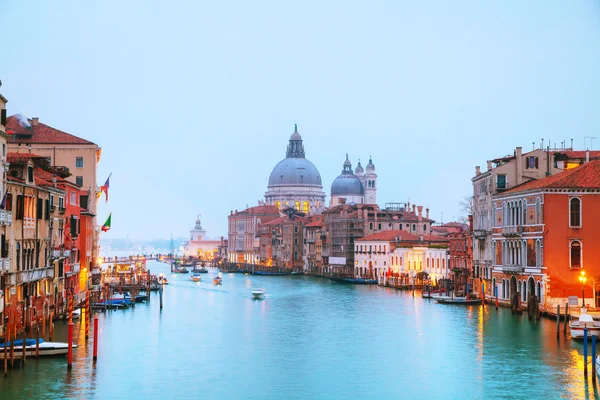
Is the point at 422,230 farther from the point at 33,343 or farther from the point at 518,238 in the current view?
the point at 33,343

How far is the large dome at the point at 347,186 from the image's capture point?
414 ft

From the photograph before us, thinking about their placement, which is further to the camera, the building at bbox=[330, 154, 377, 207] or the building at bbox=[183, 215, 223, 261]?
the building at bbox=[183, 215, 223, 261]

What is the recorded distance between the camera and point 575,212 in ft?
116

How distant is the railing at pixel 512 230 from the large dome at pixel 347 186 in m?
85.9

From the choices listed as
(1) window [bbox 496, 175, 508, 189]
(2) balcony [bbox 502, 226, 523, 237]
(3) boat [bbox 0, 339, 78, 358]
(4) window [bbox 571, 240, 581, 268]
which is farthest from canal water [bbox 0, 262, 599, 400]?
(1) window [bbox 496, 175, 508, 189]

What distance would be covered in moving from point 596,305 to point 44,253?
59.0 ft

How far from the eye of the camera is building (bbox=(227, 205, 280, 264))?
125312mm

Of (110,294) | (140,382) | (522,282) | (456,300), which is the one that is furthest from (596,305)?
(110,294)

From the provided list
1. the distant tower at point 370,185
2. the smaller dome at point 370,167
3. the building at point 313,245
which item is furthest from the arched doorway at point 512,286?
the smaller dome at point 370,167

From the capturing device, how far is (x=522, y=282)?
38344 millimetres

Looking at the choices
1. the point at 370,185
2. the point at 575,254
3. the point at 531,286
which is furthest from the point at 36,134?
the point at 370,185

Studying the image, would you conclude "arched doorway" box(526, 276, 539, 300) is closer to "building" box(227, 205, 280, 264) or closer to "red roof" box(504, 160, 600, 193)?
"red roof" box(504, 160, 600, 193)

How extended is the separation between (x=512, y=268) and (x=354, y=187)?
8758cm

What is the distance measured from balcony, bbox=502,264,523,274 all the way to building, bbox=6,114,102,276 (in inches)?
662
